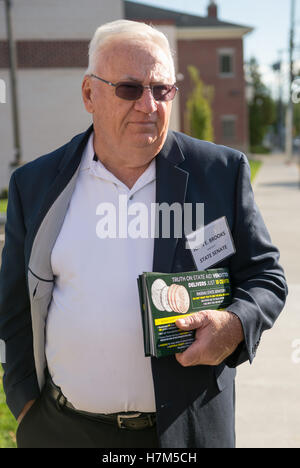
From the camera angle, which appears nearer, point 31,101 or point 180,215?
point 180,215

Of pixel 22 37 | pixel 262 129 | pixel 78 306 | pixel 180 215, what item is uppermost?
pixel 22 37

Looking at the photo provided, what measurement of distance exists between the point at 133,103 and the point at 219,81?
1566 inches

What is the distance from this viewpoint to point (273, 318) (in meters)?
1.96

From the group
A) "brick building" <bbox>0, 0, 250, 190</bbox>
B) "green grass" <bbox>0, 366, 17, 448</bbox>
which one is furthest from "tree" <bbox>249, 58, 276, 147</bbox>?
"green grass" <bbox>0, 366, 17, 448</bbox>

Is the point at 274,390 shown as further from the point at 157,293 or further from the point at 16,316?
the point at 157,293

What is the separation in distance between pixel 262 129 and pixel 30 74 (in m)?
38.1

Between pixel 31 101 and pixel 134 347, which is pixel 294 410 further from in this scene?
pixel 31 101

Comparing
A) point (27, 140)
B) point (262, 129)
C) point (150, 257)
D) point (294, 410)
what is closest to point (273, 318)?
point (150, 257)

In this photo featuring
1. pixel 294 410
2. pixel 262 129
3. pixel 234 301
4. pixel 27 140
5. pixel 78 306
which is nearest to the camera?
pixel 234 301

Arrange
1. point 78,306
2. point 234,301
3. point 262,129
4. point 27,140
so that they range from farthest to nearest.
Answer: point 262,129
point 27,140
point 78,306
point 234,301

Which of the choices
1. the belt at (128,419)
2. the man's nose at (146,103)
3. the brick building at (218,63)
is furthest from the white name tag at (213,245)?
the brick building at (218,63)

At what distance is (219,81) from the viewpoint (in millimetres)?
40156

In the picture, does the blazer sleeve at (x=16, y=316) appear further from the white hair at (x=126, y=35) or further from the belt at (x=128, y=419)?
the white hair at (x=126, y=35)

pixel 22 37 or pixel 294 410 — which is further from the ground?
pixel 22 37
